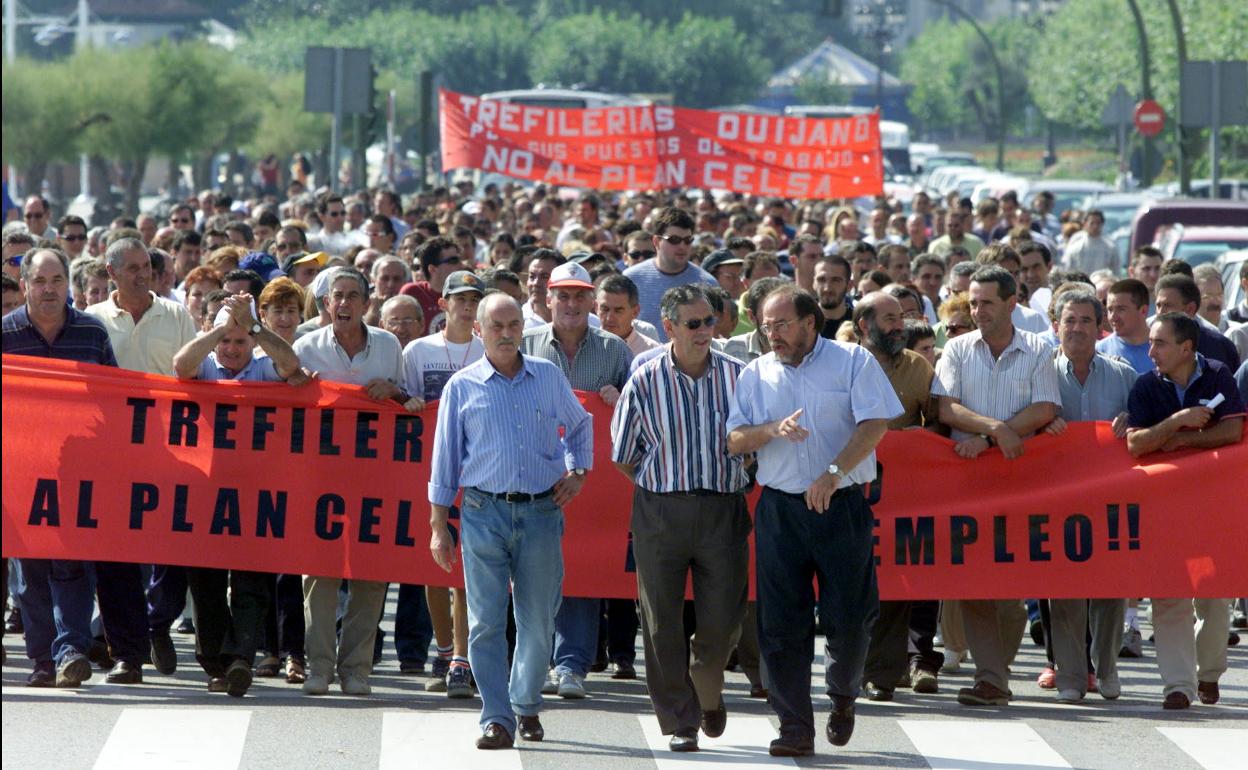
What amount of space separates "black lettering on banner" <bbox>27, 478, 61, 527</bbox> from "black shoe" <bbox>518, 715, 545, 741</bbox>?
2.51 metres

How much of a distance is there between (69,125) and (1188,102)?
2970 centimetres

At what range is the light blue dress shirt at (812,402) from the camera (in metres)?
8.52

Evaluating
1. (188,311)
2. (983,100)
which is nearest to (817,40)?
(983,100)

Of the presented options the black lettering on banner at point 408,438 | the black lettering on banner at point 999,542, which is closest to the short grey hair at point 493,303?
the black lettering on banner at point 408,438

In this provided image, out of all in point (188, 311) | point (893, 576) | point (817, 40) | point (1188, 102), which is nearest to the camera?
point (893, 576)

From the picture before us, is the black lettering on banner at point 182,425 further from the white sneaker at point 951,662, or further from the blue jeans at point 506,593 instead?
the white sneaker at point 951,662

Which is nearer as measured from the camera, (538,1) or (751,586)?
(751,586)

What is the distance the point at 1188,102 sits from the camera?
26.1 metres

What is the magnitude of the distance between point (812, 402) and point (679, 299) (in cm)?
64

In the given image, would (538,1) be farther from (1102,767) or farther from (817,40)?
(1102,767)

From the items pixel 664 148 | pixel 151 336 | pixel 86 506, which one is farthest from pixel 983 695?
pixel 664 148

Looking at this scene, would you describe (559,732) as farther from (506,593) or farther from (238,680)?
(238,680)

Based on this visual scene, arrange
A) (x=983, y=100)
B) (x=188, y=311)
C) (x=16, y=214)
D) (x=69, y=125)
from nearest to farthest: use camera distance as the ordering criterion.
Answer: (x=188, y=311), (x=16, y=214), (x=69, y=125), (x=983, y=100)

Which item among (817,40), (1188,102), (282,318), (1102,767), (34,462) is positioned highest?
(817,40)
